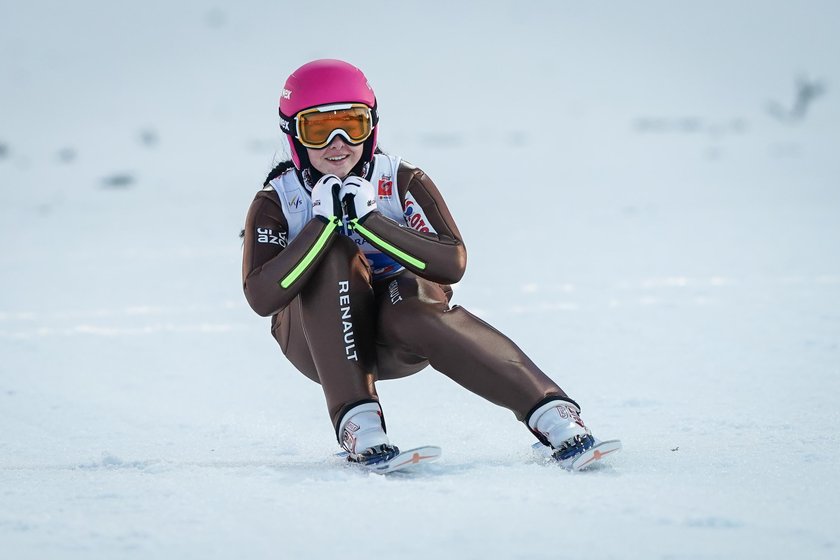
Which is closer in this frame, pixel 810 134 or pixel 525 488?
pixel 525 488

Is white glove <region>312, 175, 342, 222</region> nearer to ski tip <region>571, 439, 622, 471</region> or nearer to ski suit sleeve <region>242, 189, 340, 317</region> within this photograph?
ski suit sleeve <region>242, 189, 340, 317</region>

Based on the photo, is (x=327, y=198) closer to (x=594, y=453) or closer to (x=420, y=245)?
(x=420, y=245)

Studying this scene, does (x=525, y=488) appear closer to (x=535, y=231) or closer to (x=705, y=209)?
(x=535, y=231)

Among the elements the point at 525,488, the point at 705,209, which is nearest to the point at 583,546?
the point at 525,488

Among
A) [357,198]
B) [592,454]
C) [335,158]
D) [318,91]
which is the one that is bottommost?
[592,454]

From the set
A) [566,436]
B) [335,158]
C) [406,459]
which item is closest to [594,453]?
[566,436]

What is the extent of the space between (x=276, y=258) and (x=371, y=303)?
37cm

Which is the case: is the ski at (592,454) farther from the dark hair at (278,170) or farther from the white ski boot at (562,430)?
the dark hair at (278,170)

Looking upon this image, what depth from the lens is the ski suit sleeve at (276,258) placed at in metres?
3.38

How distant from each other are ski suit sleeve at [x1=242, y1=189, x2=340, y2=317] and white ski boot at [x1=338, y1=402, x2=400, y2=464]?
1.34ft

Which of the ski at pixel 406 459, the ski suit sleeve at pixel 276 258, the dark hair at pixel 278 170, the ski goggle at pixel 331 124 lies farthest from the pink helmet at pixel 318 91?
the ski at pixel 406 459

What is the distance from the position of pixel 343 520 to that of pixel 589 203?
10295 millimetres

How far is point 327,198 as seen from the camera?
3.48 m

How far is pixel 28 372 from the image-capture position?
5.39 metres
